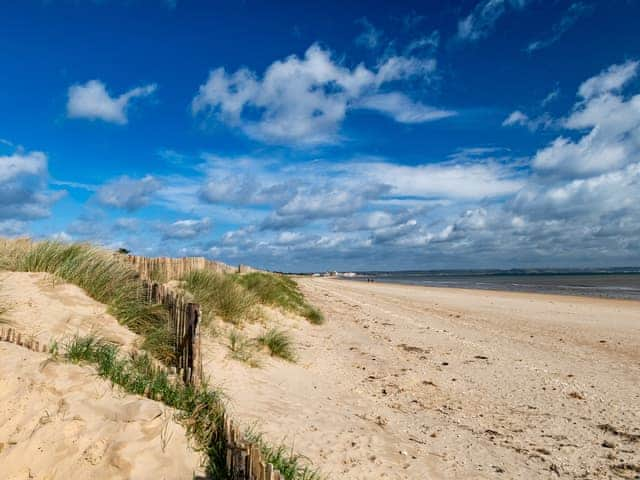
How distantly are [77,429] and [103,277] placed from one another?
3862 millimetres

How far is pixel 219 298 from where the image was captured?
363 inches

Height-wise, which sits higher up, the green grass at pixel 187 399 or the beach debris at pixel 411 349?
the green grass at pixel 187 399

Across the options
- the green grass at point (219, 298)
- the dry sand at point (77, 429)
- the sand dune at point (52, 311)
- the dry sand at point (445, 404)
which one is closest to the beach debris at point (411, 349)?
the dry sand at point (445, 404)

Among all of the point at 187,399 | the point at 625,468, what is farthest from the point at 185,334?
the point at 625,468

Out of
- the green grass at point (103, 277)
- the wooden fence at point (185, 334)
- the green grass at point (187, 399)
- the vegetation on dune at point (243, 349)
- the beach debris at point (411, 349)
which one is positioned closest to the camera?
the green grass at point (187, 399)

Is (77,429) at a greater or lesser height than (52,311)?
lesser

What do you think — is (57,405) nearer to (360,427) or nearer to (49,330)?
(49,330)

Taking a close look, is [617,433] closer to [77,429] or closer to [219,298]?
[77,429]

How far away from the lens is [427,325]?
46.8 feet

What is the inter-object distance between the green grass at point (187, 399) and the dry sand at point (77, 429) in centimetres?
11

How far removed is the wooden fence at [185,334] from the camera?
4.98 metres

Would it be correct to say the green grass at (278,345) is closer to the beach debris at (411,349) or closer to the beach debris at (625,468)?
the beach debris at (411,349)

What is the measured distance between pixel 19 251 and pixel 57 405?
4956mm

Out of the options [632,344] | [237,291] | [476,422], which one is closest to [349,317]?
[237,291]
